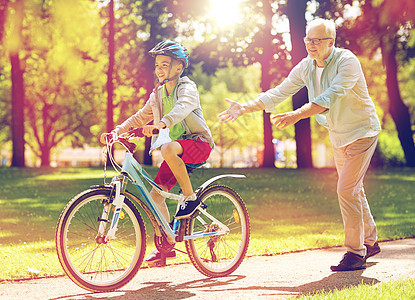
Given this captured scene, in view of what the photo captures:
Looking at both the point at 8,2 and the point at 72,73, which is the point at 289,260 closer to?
the point at 8,2

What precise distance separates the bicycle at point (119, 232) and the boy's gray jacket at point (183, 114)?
11.9 inches

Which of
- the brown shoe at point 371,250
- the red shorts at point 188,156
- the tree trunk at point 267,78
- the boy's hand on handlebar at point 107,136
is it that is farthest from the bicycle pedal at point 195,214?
the tree trunk at point 267,78

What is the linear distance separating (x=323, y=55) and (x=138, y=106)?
3211 cm

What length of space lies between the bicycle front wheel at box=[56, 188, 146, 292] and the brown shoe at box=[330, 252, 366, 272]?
1.85 meters

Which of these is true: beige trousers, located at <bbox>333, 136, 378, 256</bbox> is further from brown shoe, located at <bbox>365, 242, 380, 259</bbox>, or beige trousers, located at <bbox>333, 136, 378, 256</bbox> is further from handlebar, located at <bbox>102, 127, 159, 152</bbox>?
handlebar, located at <bbox>102, 127, 159, 152</bbox>

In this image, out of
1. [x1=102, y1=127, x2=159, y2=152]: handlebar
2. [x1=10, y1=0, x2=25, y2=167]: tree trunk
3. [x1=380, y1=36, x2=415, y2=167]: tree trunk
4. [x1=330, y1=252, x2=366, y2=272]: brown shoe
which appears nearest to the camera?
[x1=102, y1=127, x2=159, y2=152]: handlebar

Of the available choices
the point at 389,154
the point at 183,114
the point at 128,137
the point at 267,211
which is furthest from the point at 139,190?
the point at 389,154

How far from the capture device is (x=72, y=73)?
1373 inches

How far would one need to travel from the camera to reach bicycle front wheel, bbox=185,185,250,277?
5.45 m

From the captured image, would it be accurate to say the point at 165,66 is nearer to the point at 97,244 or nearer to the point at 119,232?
the point at 119,232

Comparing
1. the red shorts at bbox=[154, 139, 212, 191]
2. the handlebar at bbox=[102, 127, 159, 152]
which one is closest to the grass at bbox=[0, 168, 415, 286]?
the red shorts at bbox=[154, 139, 212, 191]

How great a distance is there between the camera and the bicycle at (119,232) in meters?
4.64

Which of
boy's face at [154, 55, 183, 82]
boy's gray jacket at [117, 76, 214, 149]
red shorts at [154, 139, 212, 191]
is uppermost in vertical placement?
boy's face at [154, 55, 183, 82]

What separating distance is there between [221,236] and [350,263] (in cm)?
118
